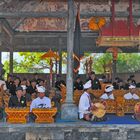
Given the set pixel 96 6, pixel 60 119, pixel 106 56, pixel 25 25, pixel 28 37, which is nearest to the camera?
pixel 60 119

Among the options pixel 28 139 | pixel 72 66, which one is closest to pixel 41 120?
pixel 28 139

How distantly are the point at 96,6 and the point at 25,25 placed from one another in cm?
403

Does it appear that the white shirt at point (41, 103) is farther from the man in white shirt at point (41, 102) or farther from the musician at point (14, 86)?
the musician at point (14, 86)

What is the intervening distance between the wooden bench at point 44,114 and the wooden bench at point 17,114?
0.82 ft

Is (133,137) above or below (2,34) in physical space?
below

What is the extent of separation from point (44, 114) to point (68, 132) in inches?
29.0

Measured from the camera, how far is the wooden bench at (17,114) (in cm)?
987

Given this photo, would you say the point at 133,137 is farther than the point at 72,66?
No

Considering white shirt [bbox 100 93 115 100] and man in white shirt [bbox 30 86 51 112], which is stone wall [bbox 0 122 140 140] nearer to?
man in white shirt [bbox 30 86 51 112]

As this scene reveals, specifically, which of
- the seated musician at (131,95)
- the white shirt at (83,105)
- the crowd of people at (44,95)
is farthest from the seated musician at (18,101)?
the seated musician at (131,95)

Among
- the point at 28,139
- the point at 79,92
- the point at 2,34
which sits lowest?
the point at 28,139

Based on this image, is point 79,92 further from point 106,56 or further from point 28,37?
point 106,56

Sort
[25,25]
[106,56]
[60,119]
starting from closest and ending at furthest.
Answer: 1. [60,119]
2. [25,25]
3. [106,56]

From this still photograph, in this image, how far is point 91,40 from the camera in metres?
18.7
